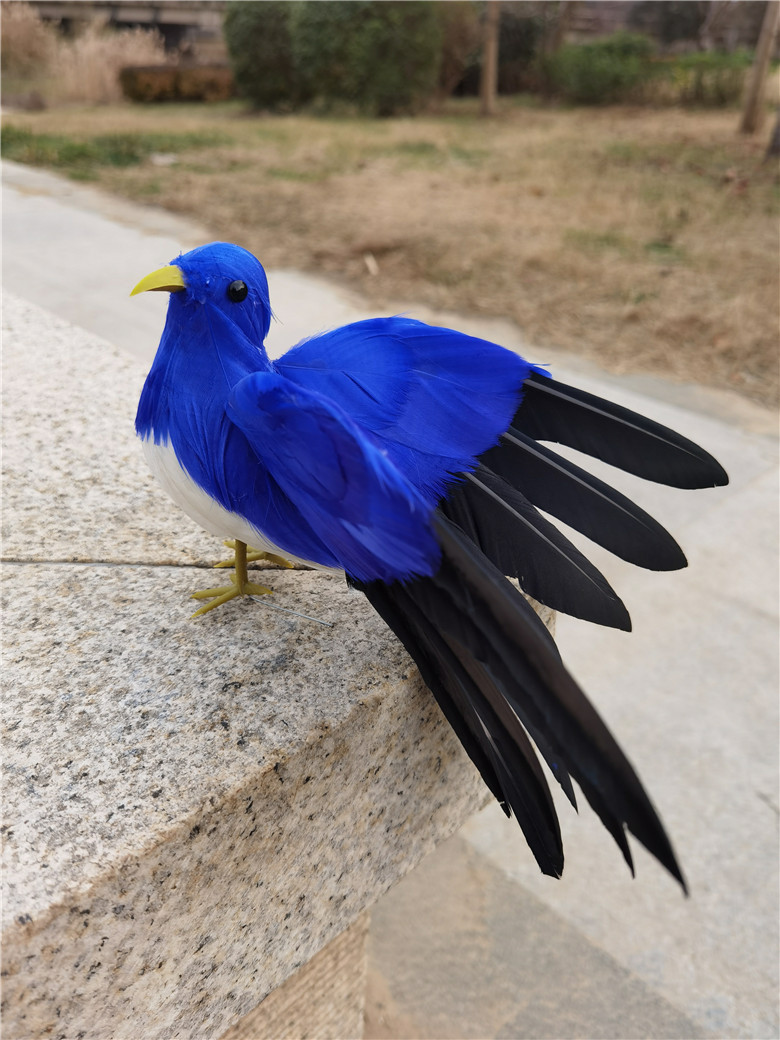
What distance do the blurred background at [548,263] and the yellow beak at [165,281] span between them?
1577mm

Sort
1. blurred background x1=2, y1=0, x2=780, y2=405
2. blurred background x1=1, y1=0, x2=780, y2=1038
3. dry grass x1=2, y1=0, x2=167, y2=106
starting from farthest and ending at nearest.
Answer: dry grass x1=2, y1=0, x2=167, y2=106 < blurred background x1=2, y1=0, x2=780, y2=405 < blurred background x1=1, y1=0, x2=780, y2=1038

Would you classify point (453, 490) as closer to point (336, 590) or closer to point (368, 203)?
point (336, 590)

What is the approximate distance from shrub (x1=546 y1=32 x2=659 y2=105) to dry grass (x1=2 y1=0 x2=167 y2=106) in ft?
23.6

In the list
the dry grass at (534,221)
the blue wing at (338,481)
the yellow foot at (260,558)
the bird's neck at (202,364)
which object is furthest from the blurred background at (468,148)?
the blue wing at (338,481)

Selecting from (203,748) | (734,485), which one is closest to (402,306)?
(734,485)

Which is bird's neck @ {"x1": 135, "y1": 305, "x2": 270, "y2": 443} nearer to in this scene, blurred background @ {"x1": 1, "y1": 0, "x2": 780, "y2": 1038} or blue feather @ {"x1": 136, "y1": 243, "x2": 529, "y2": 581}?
blue feather @ {"x1": 136, "y1": 243, "x2": 529, "y2": 581}

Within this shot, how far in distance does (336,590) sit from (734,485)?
2.73 metres

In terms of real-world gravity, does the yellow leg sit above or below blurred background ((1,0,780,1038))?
above

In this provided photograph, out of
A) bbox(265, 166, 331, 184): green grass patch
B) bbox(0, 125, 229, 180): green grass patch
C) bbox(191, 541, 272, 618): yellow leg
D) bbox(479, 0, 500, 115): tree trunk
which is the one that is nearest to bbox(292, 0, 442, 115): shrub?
bbox(479, 0, 500, 115): tree trunk

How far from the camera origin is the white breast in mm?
1033

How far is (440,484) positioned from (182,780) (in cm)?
44

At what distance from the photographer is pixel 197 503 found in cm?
106

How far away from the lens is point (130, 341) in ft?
14.3

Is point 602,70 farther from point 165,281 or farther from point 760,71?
point 165,281
